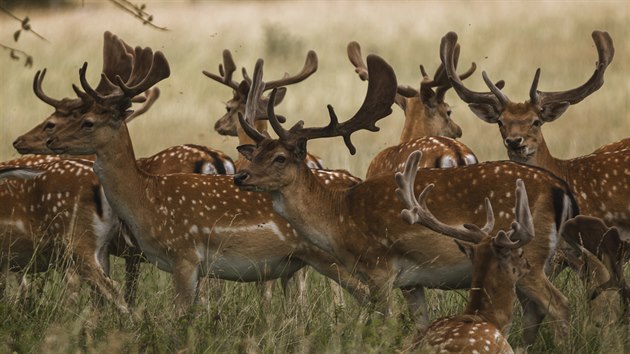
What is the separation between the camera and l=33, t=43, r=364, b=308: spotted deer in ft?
25.4

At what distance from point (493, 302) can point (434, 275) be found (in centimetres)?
105

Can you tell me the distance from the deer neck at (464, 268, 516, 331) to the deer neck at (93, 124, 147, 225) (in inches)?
88.2

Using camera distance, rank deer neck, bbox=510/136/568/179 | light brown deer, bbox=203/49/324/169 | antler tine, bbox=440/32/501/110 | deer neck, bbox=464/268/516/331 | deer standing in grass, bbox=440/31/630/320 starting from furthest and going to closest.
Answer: light brown deer, bbox=203/49/324/169 → antler tine, bbox=440/32/501/110 → deer neck, bbox=510/136/568/179 → deer standing in grass, bbox=440/31/630/320 → deer neck, bbox=464/268/516/331

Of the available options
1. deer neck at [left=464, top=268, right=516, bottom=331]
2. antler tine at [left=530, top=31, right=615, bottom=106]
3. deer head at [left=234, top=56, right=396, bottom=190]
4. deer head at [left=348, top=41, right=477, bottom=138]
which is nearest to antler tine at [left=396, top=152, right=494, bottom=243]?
deer neck at [left=464, top=268, right=516, bottom=331]

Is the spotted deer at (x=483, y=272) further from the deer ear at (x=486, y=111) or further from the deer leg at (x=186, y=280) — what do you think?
the deer ear at (x=486, y=111)

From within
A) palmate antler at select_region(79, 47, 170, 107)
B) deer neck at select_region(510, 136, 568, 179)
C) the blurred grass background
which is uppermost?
palmate antler at select_region(79, 47, 170, 107)

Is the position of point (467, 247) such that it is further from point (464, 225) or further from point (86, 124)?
point (86, 124)

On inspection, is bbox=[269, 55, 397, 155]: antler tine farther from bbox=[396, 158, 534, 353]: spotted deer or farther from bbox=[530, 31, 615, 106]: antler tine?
bbox=[530, 31, 615, 106]: antler tine

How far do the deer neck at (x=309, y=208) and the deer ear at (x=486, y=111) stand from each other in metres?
1.94

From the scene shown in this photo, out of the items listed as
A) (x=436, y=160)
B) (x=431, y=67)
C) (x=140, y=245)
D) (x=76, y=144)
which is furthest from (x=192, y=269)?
(x=431, y=67)

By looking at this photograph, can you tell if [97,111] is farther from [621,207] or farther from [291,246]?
[621,207]

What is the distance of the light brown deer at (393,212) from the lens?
7.00 m

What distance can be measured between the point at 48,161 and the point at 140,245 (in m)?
0.86

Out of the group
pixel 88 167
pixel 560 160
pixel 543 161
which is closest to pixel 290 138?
pixel 88 167
